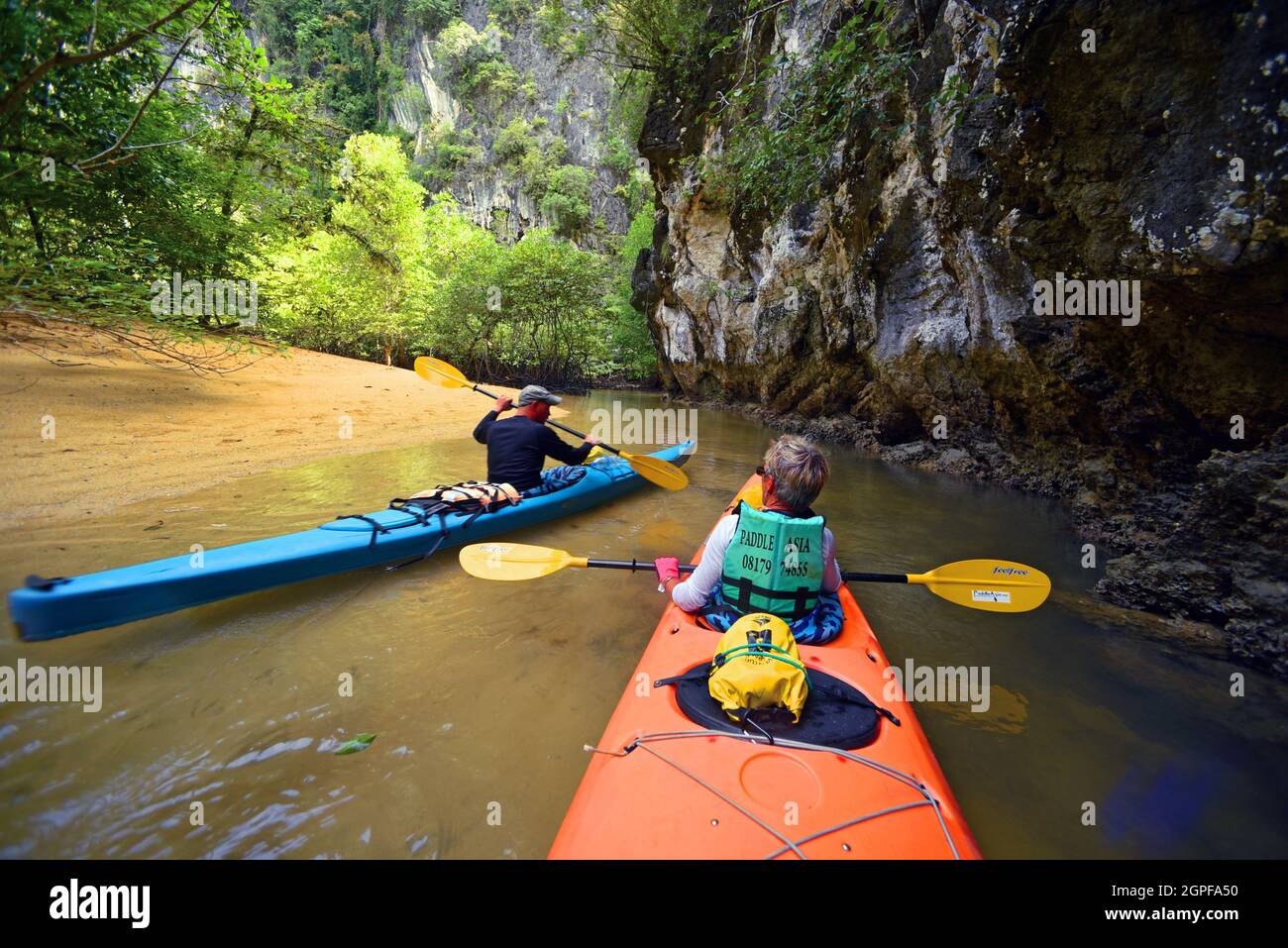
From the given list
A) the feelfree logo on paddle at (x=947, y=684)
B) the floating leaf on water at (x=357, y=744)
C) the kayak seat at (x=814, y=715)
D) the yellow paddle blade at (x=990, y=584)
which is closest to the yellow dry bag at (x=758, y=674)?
the kayak seat at (x=814, y=715)

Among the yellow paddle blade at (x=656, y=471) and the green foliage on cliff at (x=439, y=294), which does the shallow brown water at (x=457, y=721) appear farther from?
the green foliage on cliff at (x=439, y=294)

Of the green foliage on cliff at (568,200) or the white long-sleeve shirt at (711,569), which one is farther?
the green foliage on cliff at (568,200)

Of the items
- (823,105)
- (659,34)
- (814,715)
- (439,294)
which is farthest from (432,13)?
(814,715)

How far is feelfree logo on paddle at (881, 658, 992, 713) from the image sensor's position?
250cm

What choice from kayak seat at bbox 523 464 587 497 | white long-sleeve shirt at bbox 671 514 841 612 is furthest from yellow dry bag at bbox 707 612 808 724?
kayak seat at bbox 523 464 587 497

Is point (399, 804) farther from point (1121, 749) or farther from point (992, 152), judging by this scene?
point (992, 152)

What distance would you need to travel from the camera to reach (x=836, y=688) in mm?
1833

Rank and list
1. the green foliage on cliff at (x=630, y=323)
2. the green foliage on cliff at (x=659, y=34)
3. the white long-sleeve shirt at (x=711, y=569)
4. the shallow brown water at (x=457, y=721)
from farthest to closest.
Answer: the green foliage on cliff at (x=630, y=323)
the green foliage on cliff at (x=659, y=34)
the white long-sleeve shirt at (x=711, y=569)
the shallow brown water at (x=457, y=721)

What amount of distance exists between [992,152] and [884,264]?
3.67 meters

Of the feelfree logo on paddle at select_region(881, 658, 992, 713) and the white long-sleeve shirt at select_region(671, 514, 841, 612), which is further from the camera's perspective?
the feelfree logo on paddle at select_region(881, 658, 992, 713)

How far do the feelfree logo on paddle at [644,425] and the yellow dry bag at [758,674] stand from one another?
738cm

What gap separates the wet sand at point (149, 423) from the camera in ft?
15.0

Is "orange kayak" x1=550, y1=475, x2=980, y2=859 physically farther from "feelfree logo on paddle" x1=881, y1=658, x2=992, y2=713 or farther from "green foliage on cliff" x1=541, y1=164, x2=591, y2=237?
"green foliage on cliff" x1=541, y1=164, x2=591, y2=237

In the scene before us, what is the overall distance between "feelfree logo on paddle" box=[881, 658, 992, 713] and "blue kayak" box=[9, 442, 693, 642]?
3.12m
